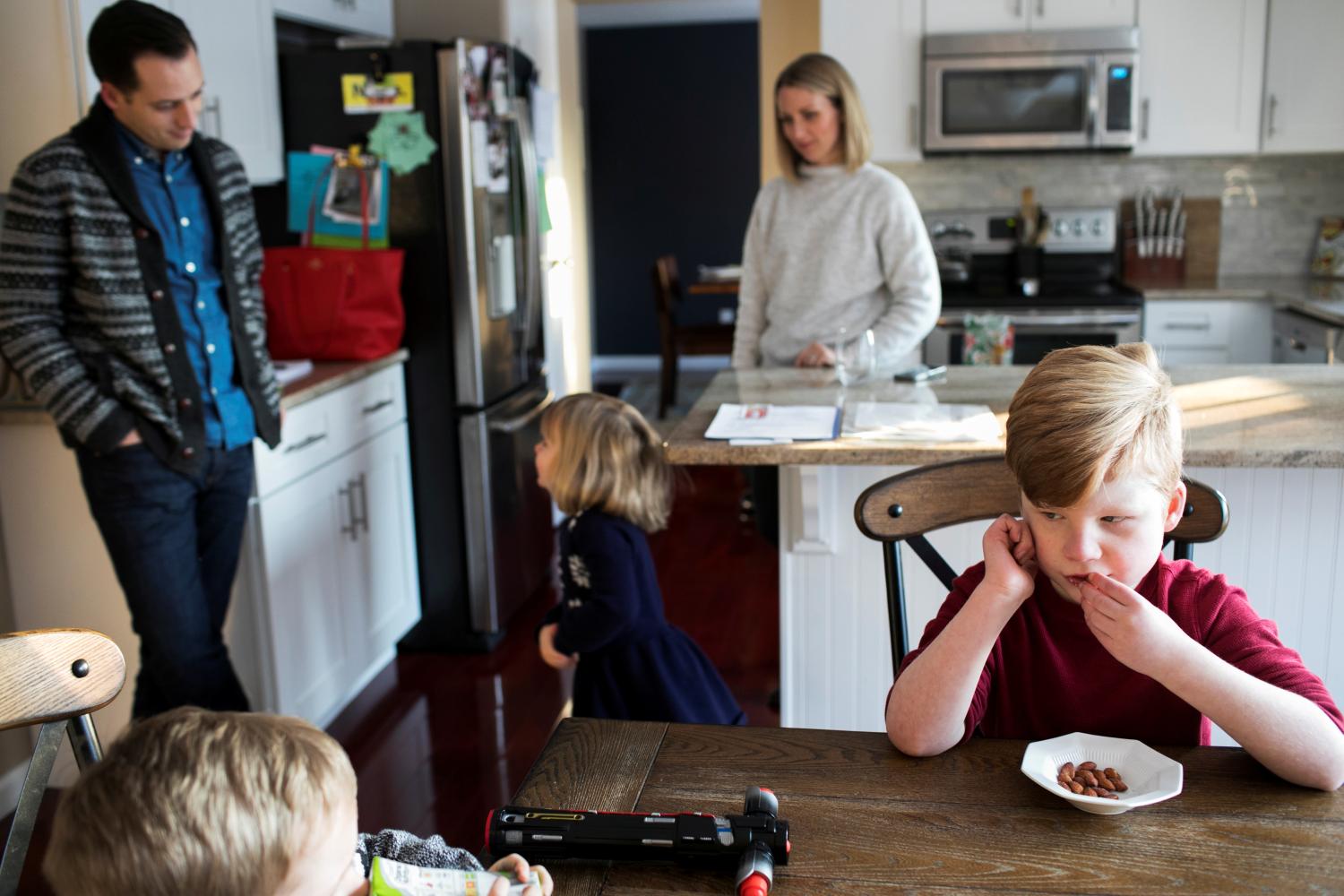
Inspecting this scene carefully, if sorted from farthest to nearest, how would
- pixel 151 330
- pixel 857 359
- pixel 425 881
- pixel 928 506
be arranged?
pixel 857 359
pixel 151 330
pixel 928 506
pixel 425 881

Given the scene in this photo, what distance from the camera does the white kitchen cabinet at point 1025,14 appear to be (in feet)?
13.8

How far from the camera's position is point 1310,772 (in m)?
1.05

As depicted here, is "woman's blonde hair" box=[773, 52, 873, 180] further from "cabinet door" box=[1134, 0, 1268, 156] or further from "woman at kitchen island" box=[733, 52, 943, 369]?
"cabinet door" box=[1134, 0, 1268, 156]

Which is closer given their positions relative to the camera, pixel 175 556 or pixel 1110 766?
pixel 1110 766

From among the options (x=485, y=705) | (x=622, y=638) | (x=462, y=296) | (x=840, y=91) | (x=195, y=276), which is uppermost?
(x=840, y=91)

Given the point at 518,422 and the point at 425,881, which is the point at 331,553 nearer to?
the point at 518,422

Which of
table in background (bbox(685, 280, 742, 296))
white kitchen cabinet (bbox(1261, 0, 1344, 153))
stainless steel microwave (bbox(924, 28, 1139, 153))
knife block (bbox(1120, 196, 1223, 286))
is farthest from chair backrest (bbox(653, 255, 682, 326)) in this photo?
white kitchen cabinet (bbox(1261, 0, 1344, 153))

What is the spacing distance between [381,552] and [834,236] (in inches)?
56.7

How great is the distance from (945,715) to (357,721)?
220 cm

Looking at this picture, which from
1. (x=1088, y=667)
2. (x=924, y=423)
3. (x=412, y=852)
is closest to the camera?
(x=412, y=852)

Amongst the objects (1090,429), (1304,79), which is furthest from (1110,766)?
(1304,79)

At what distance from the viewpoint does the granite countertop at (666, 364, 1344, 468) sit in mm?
1822

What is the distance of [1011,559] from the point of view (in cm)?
117

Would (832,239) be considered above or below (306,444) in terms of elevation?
above
